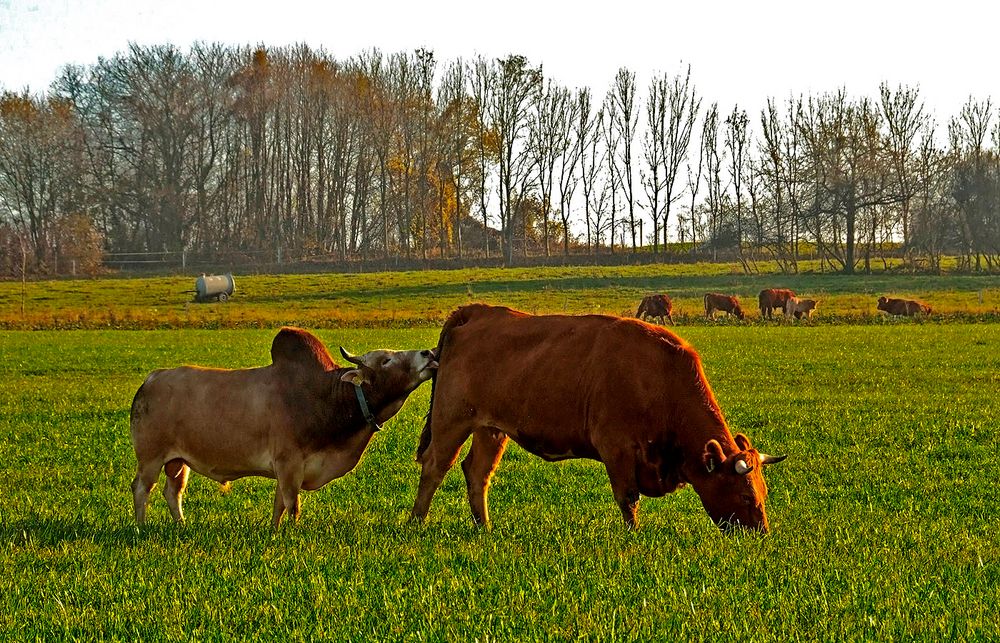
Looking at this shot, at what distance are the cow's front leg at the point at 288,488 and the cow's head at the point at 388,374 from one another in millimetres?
961

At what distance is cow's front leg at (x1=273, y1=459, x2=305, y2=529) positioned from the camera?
31.9 ft

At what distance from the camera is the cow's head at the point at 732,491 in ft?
28.7

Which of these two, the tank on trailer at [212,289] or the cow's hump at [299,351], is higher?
the cow's hump at [299,351]

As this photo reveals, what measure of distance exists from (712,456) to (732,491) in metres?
0.38

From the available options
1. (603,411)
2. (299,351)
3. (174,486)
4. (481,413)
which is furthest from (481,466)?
(174,486)

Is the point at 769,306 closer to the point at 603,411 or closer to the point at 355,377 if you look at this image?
the point at 355,377

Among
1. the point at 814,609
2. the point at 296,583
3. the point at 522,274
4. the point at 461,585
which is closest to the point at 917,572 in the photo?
the point at 814,609

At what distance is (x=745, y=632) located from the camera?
18.5 ft

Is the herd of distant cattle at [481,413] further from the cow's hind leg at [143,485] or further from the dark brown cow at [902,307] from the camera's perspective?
the dark brown cow at [902,307]

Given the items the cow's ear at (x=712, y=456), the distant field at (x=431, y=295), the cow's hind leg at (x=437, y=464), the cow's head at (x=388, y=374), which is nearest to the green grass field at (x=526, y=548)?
the cow's hind leg at (x=437, y=464)

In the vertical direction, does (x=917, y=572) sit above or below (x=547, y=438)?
below

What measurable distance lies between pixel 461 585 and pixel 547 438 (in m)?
2.78

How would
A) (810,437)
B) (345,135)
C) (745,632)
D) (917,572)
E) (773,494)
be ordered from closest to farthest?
1. (745,632)
2. (917,572)
3. (773,494)
4. (810,437)
5. (345,135)

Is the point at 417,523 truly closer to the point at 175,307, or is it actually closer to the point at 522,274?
the point at 175,307
